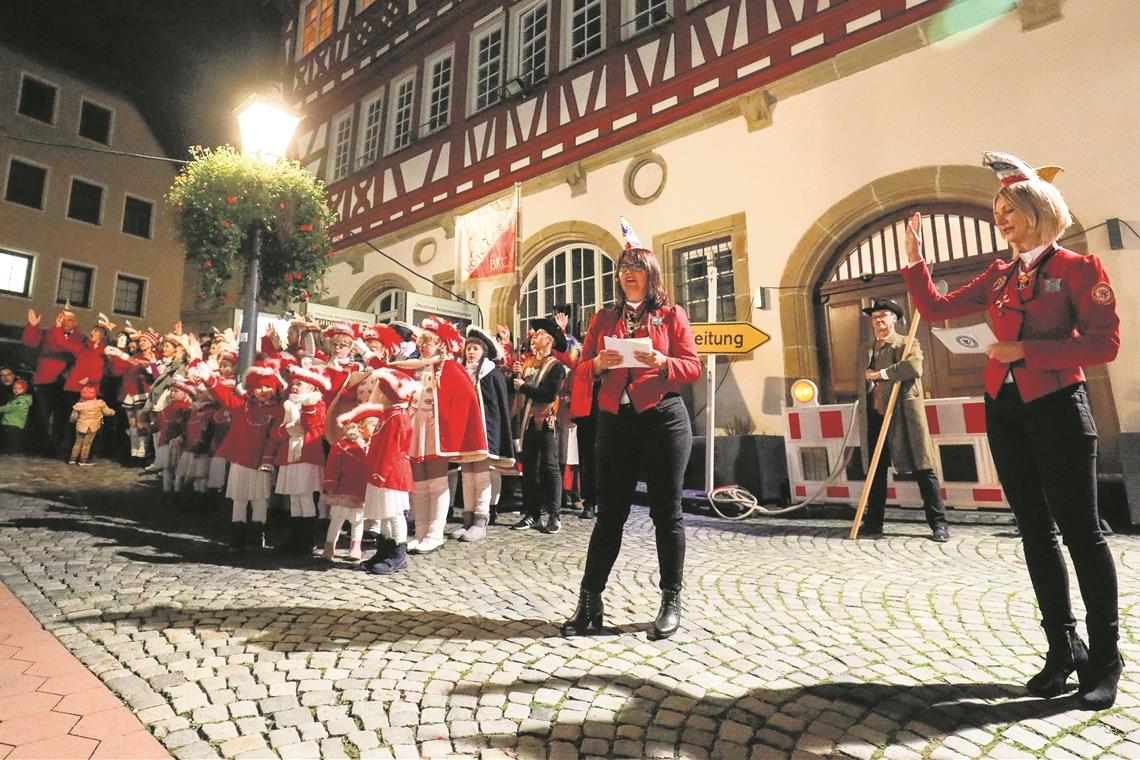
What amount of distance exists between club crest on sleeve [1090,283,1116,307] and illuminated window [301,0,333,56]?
62.7 feet

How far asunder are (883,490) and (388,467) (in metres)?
4.06

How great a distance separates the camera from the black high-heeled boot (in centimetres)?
209

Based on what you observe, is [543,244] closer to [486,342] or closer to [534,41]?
[534,41]

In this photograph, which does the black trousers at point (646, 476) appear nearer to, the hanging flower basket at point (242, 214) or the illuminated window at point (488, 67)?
the hanging flower basket at point (242, 214)

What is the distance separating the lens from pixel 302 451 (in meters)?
4.41

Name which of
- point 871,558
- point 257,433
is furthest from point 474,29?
point 871,558

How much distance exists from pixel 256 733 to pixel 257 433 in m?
3.12

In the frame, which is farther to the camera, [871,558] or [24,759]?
[871,558]

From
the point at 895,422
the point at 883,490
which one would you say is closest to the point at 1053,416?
the point at 895,422

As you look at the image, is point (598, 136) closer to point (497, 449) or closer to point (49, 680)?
point (497, 449)

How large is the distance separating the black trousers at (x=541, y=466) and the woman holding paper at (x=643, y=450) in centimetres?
284

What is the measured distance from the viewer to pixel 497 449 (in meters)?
5.25

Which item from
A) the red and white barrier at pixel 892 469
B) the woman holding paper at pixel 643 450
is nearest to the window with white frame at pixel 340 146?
the red and white barrier at pixel 892 469

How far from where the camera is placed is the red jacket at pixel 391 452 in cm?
400
